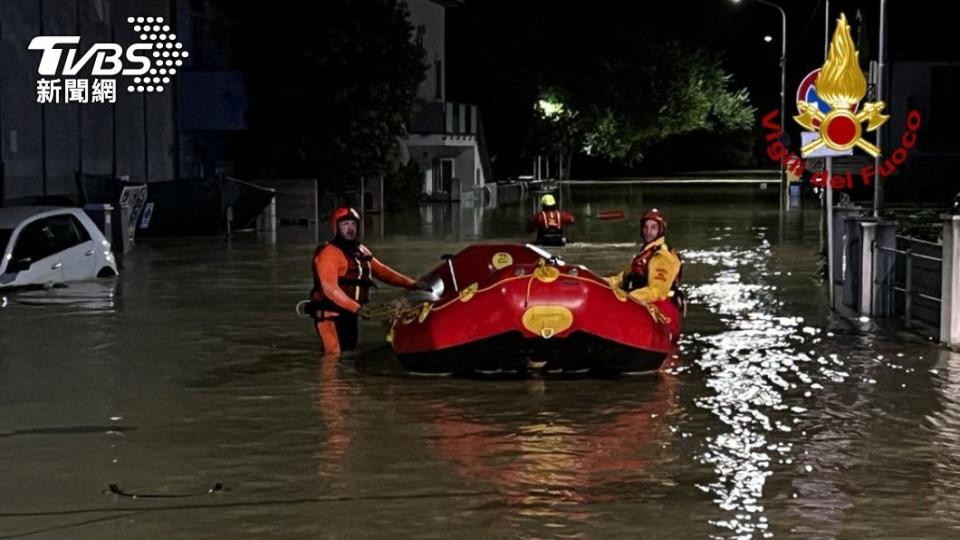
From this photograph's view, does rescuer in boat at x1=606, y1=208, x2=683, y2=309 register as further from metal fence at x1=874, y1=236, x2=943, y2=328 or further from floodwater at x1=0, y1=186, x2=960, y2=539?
metal fence at x1=874, y1=236, x2=943, y2=328

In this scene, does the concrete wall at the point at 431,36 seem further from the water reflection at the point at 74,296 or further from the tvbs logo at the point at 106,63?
the water reflection at the point at 74,296

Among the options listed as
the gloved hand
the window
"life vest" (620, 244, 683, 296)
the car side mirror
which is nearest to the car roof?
the window

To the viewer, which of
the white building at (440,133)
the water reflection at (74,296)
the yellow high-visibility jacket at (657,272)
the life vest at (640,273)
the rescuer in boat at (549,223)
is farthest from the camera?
the white building at (440,133)

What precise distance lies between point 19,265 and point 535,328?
38.6 ft

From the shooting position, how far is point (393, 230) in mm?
41156

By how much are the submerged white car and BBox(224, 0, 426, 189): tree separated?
20409mm

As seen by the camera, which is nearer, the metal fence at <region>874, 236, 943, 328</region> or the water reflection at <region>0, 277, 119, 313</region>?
the metal fence at <region>874, 236, 943, 328</region>

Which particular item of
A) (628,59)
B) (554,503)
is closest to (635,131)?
(628,59)

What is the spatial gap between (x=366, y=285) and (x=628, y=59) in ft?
233

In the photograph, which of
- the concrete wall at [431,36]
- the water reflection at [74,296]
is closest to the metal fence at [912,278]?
the water reflection at [74,296]

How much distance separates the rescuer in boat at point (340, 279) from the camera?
15633 millimetres

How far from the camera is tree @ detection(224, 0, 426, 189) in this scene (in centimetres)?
4562

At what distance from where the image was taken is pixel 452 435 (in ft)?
39.1

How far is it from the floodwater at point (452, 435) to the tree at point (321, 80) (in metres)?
24.6
